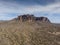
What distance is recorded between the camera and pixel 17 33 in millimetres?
14289

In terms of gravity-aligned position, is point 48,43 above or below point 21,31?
below

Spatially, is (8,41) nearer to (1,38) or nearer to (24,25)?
(1,38)

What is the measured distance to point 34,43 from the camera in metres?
14.0

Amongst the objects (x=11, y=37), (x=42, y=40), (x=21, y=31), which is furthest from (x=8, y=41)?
(x=42, y=40)

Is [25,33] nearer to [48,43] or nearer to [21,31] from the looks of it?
[21,31]

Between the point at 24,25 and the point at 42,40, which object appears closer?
the point at 42,40

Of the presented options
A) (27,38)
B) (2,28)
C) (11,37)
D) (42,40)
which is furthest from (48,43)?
(2,28)

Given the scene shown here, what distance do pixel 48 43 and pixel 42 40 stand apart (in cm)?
71

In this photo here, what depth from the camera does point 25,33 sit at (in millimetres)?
14203

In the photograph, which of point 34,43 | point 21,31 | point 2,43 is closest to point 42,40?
point 34,43

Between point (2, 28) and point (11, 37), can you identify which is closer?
point (11, 37)

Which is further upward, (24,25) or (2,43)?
(24,25)

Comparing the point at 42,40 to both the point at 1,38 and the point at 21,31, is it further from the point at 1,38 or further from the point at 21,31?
the point at 1,38

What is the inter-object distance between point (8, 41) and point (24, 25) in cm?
201
